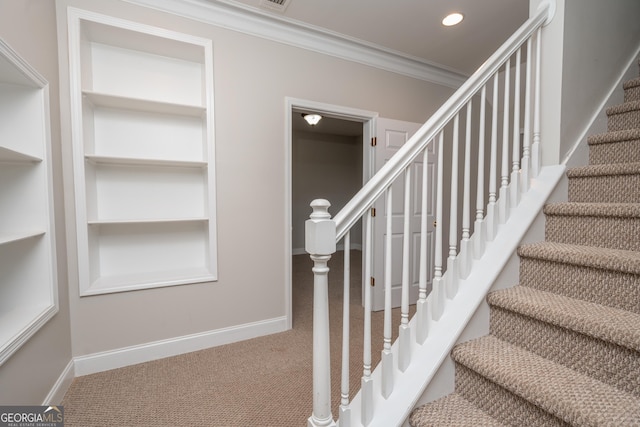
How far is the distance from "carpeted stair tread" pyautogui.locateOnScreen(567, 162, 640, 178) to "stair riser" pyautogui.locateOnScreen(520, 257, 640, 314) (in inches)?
23.2

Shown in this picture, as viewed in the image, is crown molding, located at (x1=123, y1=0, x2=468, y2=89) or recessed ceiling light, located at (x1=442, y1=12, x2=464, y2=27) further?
recessed ceiling light, located at (x1=442, y1=12, x2=464, y2=27)

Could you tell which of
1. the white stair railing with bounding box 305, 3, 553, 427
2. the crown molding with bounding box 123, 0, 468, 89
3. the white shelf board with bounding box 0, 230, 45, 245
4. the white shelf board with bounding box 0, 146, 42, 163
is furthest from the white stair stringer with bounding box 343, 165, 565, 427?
the crown molding with bounding box 123, 0, 468, 89

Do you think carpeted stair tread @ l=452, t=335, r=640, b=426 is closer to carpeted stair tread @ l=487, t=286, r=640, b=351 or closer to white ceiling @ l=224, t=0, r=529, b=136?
carpeted stair tread @ l=487, t=286, r=640, b=351

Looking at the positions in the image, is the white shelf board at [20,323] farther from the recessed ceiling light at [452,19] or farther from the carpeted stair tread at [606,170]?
the recessed ceiling light at [452,19]

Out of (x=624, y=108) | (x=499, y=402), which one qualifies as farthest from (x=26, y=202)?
(x=624, y=108)

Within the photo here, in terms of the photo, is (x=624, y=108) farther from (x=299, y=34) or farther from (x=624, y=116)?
(x=299, y=34)

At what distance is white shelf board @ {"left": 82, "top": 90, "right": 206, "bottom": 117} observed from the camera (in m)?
1.93

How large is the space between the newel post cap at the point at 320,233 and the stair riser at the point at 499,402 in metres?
0.76

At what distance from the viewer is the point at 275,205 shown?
97.7 inches

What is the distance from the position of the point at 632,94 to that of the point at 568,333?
1839 millimetres

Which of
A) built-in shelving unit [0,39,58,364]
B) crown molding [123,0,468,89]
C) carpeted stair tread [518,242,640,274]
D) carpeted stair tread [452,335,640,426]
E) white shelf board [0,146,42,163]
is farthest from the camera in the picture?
crown molding [123,0,468,89]

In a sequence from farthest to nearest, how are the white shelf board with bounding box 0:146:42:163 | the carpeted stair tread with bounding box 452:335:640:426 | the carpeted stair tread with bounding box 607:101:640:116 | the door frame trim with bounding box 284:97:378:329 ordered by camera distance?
the door frame trim with bounding box 284:97:378:329 → the carpeted stair tread with bounding box 607:101:640:116 → the white shelf board with bounding box 0:146:42:163 → the carpeted stair tread with bounding box 452:335:640:426

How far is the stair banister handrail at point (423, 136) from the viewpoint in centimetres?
101

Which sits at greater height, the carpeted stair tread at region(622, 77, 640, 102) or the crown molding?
the crown molding
